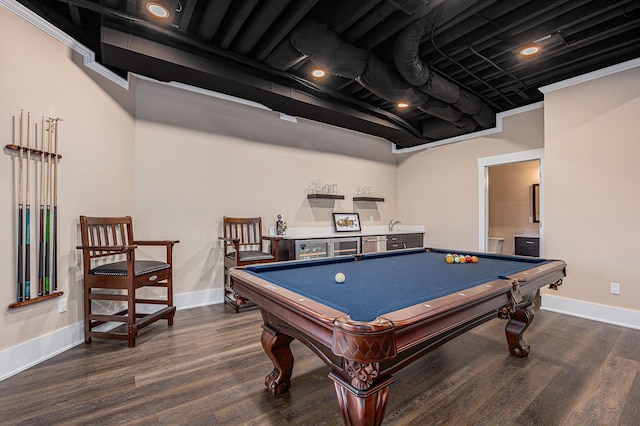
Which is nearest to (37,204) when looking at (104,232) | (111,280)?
(104,232)

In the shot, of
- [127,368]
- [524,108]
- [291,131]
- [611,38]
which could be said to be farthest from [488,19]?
[127,368]

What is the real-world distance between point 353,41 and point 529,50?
1.84 metres

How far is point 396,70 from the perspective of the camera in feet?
10.6

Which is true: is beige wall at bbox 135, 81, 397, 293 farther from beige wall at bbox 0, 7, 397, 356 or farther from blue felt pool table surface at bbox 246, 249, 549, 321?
blue felt pool table surface at bbox 246, 249, 549, 321

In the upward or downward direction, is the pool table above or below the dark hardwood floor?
above

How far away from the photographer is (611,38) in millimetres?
2924

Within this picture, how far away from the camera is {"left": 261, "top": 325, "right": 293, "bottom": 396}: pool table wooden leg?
1812 mm

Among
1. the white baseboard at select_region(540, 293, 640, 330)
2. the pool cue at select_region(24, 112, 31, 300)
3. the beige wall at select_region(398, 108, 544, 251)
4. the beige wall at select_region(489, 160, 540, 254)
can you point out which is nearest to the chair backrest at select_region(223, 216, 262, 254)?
the pool cue at select_region(24, 112, 31, 300)

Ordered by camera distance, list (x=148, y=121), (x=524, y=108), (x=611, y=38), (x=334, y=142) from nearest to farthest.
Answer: (x=611, y=38), (x=148, y=121), (x=524, y=108), (x=334, y=142)

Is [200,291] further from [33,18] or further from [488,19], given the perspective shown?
[488,19]

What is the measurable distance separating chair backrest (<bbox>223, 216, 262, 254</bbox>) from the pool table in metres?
1.89

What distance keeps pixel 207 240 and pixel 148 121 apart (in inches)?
63.1

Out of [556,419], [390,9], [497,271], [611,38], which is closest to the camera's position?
[556,419]

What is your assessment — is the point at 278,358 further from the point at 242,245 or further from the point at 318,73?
the point at 318,73
